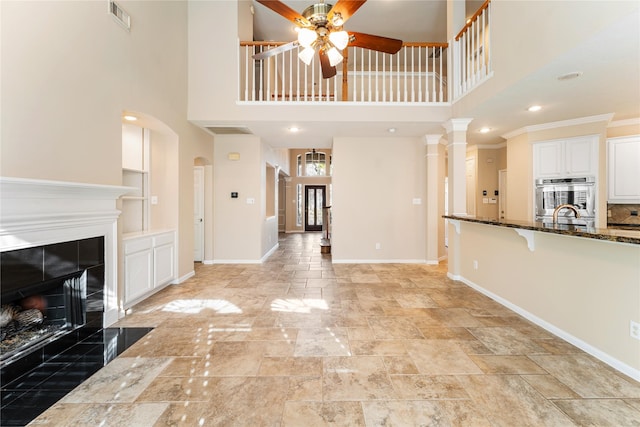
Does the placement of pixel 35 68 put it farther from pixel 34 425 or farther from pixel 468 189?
pixel 468 189

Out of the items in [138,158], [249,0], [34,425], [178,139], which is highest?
[249,0]

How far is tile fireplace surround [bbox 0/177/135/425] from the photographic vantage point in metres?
1.82

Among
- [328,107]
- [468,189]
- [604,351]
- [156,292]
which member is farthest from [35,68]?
[468,189]

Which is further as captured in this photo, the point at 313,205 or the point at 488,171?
the point at 313,205

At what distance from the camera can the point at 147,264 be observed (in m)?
3.44

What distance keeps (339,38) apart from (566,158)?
4.40 meters

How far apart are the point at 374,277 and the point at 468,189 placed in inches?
154

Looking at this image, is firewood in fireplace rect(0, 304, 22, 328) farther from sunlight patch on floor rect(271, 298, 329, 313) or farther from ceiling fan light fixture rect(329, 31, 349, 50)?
ceiling fan light fixture rect(329, 31, 349, 50)

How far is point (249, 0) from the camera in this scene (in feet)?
16.3

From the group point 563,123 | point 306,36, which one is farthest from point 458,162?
point 306,36

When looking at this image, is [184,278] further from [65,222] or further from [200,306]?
[65,222]

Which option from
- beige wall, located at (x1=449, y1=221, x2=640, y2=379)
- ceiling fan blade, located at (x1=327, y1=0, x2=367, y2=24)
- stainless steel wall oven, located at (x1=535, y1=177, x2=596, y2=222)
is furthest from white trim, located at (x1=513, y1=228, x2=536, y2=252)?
ceiling fan blade, located at (x1=327, y1=0, x2=367, y2=24)

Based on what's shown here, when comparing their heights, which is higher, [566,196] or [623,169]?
[623,169]

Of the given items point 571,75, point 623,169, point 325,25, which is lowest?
point 623,169
